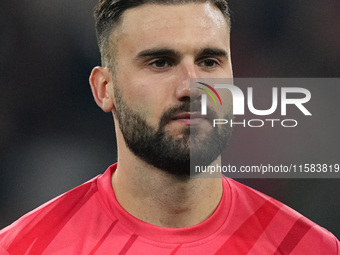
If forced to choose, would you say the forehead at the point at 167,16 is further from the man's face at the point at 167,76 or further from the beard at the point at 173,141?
the beard at the point at 173,141

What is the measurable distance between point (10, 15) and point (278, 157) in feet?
6.92

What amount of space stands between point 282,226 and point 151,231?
62 centimetres

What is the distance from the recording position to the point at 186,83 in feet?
7.45

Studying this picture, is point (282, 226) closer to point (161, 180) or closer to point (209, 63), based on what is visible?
point (161, 180)

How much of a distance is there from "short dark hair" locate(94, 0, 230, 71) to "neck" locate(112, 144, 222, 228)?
20.8 inches

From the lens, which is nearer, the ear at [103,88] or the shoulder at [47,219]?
the shoulder at [47,219]

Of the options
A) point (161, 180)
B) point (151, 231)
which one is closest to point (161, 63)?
point (161, 180)

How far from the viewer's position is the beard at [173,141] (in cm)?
227

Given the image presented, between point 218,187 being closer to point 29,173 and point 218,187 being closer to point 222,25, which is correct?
point 222,25

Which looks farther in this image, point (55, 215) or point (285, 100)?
point (285, 100)

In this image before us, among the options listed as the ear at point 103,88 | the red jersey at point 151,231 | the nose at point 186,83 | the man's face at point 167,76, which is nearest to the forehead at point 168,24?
the man's face at point 167,76

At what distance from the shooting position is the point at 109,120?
150 inches

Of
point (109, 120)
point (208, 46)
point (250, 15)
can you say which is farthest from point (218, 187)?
point (250, 15)

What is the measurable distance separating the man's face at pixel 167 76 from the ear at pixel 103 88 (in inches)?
3.7
